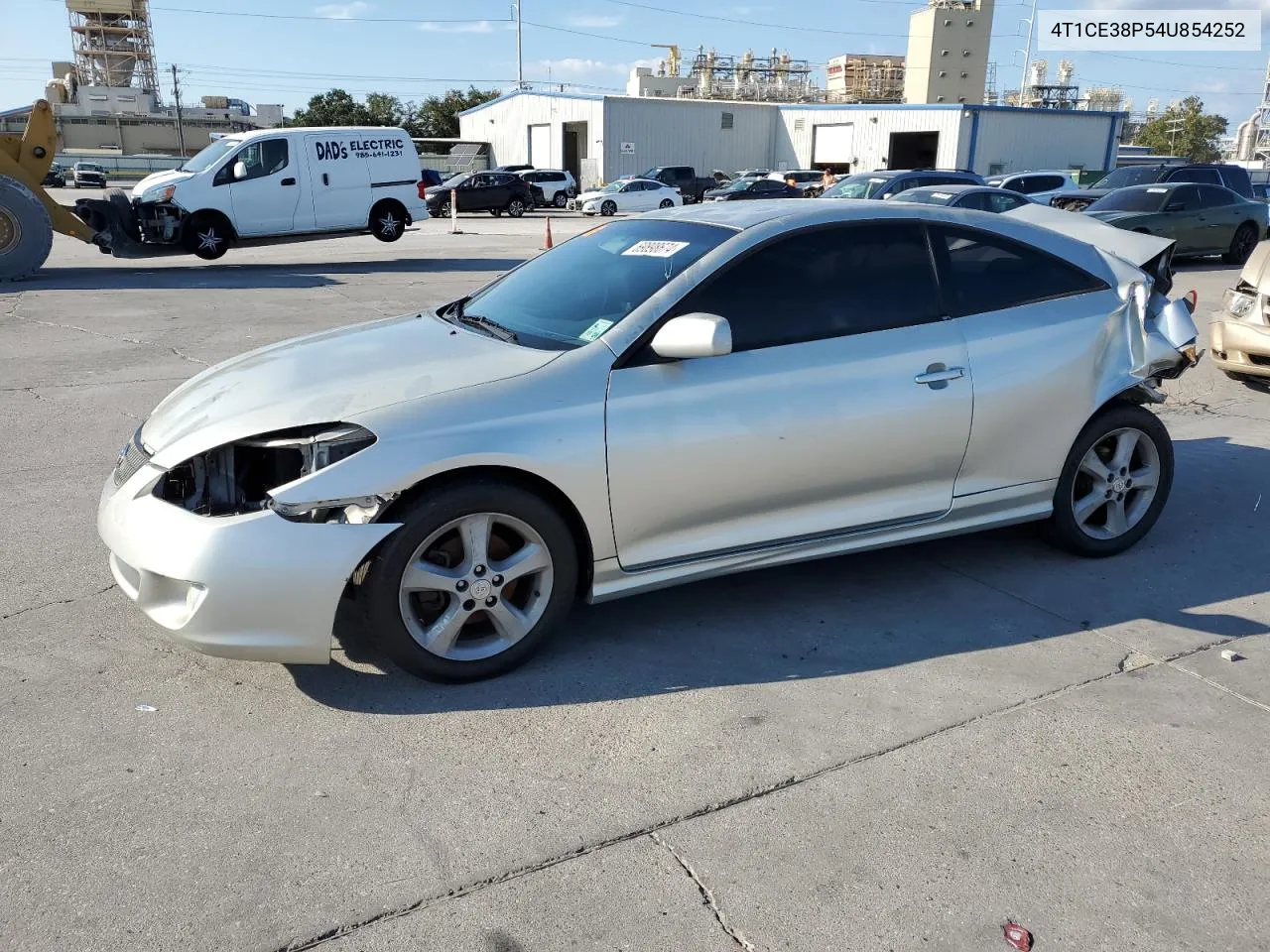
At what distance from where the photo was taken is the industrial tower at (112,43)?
368ft

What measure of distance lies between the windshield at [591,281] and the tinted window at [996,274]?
1.00 metres

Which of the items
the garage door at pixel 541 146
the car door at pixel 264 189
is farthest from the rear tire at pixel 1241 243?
the garage door at pixel 541 146

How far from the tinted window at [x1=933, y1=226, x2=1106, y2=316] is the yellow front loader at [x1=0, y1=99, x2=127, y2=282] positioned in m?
14.4

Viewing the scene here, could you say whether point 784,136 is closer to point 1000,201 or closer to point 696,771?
point 1000,201

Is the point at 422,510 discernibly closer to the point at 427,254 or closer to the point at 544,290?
the point at 544,290

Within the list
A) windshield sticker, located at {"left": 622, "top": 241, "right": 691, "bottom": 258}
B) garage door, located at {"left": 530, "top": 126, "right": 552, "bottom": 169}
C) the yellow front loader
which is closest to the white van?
the yellow front loader

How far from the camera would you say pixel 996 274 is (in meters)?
4.38

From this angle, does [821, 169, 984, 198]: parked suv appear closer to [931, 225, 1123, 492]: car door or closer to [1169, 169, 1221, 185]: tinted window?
[1169, 169, 1221, 185]: tinted window

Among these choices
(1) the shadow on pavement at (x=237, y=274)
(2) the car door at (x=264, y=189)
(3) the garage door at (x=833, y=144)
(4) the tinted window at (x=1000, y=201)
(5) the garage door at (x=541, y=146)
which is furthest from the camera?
(5) the garage door at (x=541, y=146)

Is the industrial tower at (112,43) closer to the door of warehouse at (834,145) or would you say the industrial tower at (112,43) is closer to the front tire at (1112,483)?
the door of warehouse at (834,145)

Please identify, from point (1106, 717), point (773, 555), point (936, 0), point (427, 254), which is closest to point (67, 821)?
point (773, 555)

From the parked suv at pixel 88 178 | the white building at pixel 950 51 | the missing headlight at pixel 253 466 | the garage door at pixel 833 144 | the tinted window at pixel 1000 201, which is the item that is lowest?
the parked suv at pixel 88 178

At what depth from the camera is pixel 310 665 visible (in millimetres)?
3625

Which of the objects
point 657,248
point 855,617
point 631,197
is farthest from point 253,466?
point 631,197
